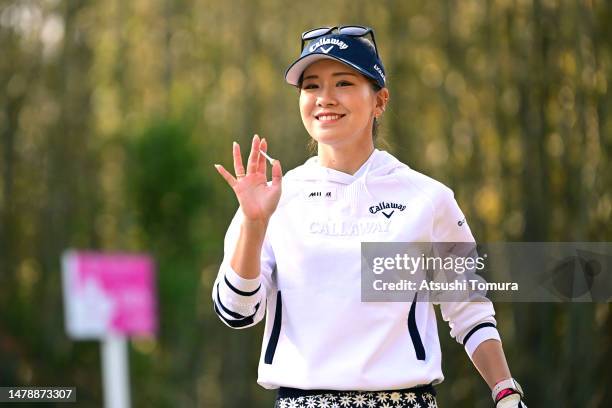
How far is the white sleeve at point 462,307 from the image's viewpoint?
2504 millimetres

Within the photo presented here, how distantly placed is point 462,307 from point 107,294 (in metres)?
5.77

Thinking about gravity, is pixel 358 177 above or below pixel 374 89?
below

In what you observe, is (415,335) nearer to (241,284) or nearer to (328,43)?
(241,284)

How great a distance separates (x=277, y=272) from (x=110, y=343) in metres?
5.92

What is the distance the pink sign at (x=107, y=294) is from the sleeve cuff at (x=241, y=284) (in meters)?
5.56

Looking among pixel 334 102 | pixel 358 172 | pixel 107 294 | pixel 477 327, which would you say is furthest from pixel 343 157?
pixel 107 294

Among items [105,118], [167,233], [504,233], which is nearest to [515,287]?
[504,233]

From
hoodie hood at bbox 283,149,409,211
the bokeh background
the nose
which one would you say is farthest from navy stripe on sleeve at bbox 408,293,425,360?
the bokeh background

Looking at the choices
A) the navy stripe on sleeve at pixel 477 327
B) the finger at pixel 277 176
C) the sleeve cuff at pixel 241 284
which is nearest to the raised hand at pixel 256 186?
the finger at pixel 277 176

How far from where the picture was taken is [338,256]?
240cm

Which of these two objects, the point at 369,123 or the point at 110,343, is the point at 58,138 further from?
the point at 369,123

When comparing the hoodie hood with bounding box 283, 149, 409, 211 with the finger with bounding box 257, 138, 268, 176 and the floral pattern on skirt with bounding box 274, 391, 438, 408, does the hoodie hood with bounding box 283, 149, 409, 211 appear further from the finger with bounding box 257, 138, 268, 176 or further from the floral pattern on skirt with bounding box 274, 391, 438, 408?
the floral pattern on skirt with bounding box 274, 391, 438, 408

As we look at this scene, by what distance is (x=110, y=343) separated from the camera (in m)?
8.12

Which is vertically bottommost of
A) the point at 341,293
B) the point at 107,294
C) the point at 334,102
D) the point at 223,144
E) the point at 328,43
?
the point at 341,293
